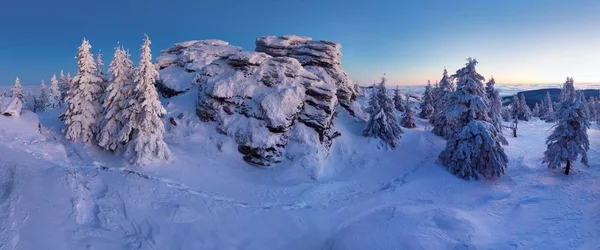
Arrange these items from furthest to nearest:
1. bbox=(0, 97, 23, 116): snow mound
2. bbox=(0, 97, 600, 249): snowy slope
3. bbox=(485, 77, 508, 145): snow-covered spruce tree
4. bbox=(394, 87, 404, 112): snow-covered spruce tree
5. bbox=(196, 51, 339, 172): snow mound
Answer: bbox=(394, 87, 404, 112): snow-covered spruce tree < bbox=(485, 77, 508, 145): snow-covered spruce tree < bbox=(196, 51, 339, 172): snow mound < bbox=(0, 97, 23, 116): snow mound < bbox=(0, 97, 600, 249): snowy slope

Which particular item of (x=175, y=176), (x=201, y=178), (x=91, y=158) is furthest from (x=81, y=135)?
(x=201, y=178)

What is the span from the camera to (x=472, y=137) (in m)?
25.0

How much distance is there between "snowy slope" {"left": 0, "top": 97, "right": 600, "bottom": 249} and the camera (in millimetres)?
13969

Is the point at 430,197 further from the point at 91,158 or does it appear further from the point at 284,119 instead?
the point at 91,158

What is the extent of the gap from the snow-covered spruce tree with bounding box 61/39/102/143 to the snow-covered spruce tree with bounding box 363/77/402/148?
24486mm

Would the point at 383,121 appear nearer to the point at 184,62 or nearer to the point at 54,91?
the point at 184,62

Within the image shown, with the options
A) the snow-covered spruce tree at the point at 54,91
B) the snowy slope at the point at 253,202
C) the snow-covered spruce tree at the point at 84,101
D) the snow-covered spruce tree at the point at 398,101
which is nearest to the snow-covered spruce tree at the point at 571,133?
the snowy slope at the point at 253,202

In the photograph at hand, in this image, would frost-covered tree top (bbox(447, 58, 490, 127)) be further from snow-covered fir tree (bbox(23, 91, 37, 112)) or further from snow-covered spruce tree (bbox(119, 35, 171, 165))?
snow-covered fir tree (bbox(23, 91, 37, 112))

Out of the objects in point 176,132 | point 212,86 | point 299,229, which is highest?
point 212,86

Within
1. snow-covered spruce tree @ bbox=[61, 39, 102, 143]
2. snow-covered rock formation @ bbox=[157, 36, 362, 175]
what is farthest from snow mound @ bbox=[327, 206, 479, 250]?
snow-covered spruce tree @ bbox=[61, 39, 102, 143]

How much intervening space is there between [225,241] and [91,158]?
12.1 m

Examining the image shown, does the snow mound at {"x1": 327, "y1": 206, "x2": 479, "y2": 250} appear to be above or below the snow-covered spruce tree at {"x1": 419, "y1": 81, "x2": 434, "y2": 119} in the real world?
below

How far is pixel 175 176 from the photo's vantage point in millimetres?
20078

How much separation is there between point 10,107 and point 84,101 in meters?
6.26
